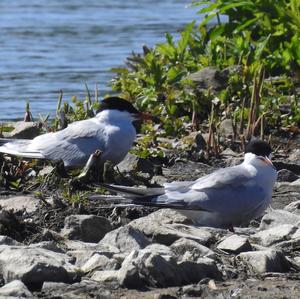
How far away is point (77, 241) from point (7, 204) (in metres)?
1.00

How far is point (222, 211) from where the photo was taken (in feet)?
21.9

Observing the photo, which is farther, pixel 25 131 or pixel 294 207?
pixel 25 131

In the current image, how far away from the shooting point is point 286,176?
8.02 meters

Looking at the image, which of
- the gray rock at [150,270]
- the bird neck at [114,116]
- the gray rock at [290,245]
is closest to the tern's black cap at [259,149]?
the gray rock at [290,245]

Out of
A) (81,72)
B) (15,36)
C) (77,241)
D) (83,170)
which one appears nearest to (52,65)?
(81,72)

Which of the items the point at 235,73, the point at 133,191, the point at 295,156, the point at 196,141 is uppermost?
the point at 133,191

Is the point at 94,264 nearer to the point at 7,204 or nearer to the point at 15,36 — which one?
the point at 7,204

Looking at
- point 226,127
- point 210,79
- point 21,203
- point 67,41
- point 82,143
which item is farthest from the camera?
point 67,41

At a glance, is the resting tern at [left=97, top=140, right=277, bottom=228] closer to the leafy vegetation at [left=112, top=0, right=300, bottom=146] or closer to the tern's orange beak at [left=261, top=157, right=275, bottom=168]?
the tern's orange beak at [left=261, top=157, right=275, bottom=168]

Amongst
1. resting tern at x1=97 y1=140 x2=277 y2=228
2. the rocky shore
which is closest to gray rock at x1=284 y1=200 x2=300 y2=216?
the rocky shore

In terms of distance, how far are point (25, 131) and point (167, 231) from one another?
10.5 feet

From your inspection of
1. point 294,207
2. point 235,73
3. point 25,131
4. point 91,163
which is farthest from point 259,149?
point 235,73

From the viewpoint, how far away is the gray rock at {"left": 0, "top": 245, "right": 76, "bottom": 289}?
512 centimetres

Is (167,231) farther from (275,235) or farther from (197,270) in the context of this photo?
(197,270)
